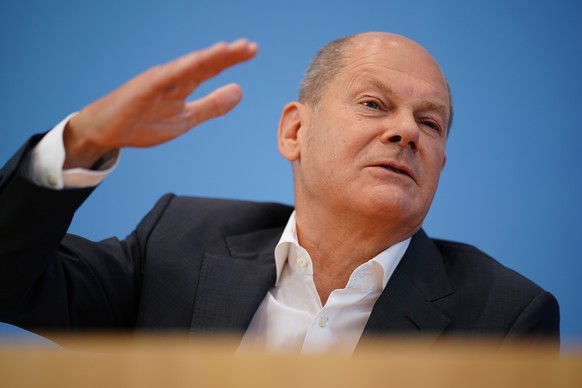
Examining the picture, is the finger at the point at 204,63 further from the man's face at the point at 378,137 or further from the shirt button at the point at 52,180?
the man's face at the point at 378,137

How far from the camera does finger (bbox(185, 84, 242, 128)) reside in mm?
1242

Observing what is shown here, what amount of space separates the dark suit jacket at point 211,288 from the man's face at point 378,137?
0.18m

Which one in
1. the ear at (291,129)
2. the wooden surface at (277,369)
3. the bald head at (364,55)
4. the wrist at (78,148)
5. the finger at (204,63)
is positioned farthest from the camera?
the ear at (291,129)

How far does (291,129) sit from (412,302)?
63 centimetres

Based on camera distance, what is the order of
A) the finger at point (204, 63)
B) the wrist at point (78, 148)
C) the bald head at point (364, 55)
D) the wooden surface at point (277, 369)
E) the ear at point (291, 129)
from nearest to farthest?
the wooden surface at point (277, 369) → the finger at point (204, 63) → the wrist at point (78, 148) → the bald head at point (364, 55) → the ear at point (291, 129)

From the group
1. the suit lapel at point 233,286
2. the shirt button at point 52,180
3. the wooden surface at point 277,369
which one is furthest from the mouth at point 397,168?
the wooden surface at point 277,369

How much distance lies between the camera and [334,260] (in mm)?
1719

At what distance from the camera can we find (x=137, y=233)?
1.77m

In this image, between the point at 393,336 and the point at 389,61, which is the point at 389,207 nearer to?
the point at 393,336

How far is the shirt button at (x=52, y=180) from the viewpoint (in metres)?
1.20

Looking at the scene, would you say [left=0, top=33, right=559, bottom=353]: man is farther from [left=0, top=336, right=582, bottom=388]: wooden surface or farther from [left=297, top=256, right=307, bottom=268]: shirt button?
[left=0, top=336, right=582, bottom=388]: wooden surface

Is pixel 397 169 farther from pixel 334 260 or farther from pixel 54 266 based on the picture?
pixel 54 266

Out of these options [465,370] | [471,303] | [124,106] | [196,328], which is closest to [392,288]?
[471,303]

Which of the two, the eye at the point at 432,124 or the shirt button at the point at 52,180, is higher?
the eye at the point at 432,124
